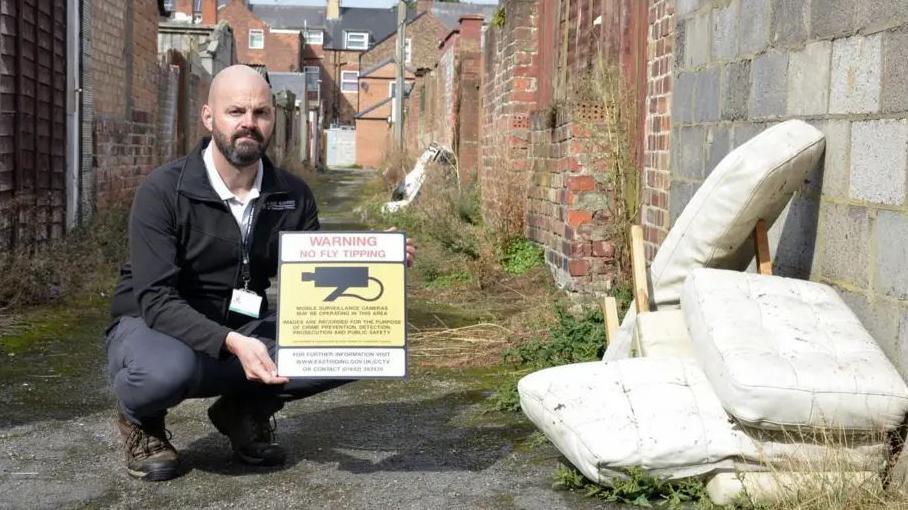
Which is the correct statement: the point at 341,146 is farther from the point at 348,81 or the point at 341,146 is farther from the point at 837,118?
the point at 837,118

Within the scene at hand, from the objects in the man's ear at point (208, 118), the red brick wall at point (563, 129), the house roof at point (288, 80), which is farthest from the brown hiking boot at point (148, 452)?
the house roof at point (288, 80)

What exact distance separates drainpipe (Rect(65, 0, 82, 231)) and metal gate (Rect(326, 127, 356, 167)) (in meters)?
47.2

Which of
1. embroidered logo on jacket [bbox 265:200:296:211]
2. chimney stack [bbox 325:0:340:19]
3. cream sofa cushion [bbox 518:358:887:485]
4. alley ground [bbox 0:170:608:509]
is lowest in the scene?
alley ground [bbox 0:170:608:509]

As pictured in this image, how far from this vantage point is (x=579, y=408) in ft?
13.1

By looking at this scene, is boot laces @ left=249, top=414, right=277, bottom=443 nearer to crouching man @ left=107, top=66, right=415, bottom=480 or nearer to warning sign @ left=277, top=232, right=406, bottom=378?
crouching man @ left=107, top=66, right=415, bottom=480

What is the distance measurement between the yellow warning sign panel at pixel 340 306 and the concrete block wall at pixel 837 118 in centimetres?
167

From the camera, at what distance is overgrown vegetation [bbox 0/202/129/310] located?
8172 millimetres

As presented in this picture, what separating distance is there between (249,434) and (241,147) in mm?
1127

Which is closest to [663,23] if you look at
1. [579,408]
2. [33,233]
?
[579,408]

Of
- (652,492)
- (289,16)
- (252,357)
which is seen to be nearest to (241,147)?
(252,357)

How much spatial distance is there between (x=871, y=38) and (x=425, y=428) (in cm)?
253

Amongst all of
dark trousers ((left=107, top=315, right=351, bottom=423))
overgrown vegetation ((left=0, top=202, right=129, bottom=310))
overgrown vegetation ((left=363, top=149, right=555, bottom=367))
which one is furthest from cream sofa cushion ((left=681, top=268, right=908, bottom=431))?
overgrown vegetation ((left=0, top=202, right=129, bottom=310))

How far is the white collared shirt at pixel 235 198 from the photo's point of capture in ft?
14.6

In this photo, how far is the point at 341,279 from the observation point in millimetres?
4258
